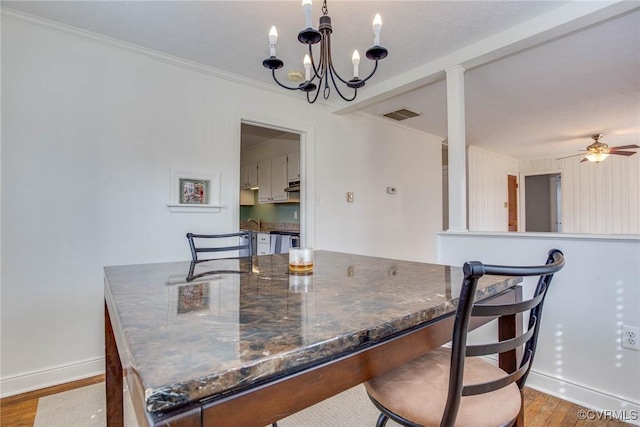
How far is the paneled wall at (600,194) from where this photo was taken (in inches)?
225

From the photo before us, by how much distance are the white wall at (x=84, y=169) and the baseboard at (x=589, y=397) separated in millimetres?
2552

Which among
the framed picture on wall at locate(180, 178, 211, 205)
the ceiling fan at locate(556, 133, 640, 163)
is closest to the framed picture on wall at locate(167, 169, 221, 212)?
the framed picture on wall at locate(180, 178, 211, 205)

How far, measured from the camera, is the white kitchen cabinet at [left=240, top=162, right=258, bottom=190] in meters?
5.48

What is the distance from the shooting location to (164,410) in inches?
16.4

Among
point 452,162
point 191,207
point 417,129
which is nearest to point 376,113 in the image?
point 417,129

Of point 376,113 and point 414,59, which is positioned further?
point 376,113

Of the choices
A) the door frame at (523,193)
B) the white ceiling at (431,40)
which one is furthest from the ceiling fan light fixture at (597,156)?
the door frame at (523,193)

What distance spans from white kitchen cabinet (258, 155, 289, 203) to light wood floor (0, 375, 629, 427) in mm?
3258

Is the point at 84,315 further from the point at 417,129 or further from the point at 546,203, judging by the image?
the point at 546,203

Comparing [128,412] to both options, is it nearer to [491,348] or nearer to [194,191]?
[194,191]

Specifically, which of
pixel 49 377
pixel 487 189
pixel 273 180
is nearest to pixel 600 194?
pixel 487 189

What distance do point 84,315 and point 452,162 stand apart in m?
2.96

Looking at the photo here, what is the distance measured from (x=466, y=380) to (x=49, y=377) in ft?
8.37

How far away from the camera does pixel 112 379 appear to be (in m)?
1.30
